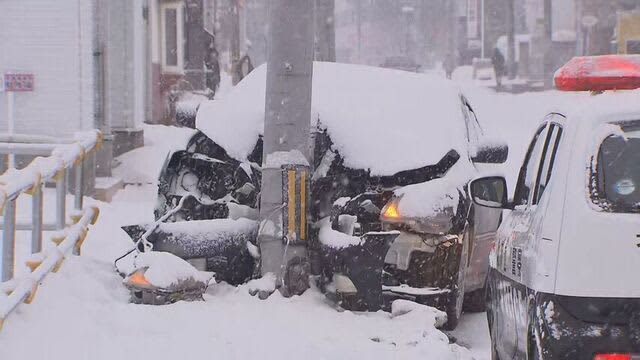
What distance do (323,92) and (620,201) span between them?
446 centimetres

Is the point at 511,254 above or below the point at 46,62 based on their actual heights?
below

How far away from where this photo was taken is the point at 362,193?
715cm

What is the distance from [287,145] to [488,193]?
2435 mm

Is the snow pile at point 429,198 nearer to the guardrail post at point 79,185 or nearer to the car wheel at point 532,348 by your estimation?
the guardrail post at point 79,185

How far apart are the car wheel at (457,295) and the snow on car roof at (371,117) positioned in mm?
649

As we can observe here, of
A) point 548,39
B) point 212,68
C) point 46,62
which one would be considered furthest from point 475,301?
point 548,39

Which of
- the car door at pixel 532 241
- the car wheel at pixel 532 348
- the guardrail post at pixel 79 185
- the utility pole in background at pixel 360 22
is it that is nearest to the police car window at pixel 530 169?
the car door at pixel 532 241

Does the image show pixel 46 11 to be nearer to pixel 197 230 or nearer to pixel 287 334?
pixel 197 230

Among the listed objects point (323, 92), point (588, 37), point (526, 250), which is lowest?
point (526, 250)

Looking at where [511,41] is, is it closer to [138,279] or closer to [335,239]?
[335,239]

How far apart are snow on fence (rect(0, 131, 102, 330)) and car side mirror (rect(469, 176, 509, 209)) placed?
2319 mm

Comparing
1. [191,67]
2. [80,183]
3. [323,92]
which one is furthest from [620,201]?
[191,67]

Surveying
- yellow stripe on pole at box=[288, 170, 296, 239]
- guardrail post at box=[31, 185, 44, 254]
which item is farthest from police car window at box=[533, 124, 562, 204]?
guardrail post at box=[31, 185, 44, 254]

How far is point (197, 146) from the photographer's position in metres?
7.78
